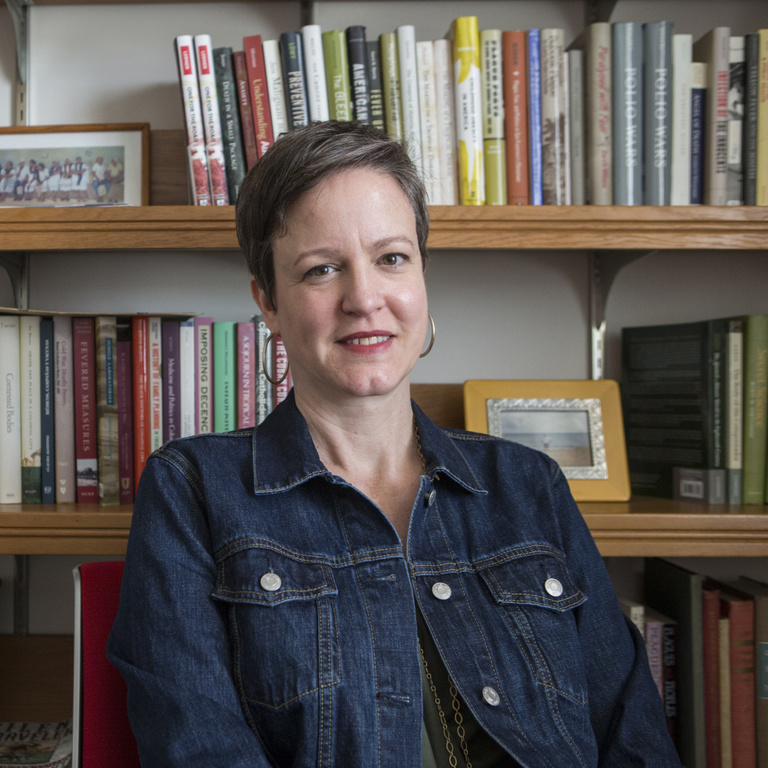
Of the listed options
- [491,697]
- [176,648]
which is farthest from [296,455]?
[491,697]

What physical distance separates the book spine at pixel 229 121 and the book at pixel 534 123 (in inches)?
19.7

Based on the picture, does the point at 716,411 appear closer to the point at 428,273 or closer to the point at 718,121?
Answer: the point at 718,121

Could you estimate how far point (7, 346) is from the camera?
121 centimetres

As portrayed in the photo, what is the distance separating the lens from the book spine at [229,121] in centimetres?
119

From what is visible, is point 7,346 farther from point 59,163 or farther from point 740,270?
point 740,270

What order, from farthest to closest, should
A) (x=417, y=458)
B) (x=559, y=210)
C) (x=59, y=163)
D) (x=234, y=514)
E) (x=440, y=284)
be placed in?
(x=440, y=284) → (x=59, y=163) → (x=559, y=210) → (x=417, y=458) → (x=234, y=514)

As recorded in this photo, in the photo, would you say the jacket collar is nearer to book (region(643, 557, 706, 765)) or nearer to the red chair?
the red chair

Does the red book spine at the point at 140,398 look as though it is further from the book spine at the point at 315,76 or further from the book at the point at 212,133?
the book spine at the point at 315,76

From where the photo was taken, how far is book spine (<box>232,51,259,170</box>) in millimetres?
1193

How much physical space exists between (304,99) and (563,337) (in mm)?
712

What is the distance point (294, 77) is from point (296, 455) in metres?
0.68

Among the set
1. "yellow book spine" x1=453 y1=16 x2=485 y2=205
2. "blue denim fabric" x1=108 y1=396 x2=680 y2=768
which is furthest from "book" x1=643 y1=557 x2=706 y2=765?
"yellow book spine" x1=453 y1=16 x2=485 y2=205

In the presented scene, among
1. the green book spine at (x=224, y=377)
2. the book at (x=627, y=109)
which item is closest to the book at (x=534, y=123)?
the book at (x=627, y=109)

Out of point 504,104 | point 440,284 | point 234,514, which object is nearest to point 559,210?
point 504,104
